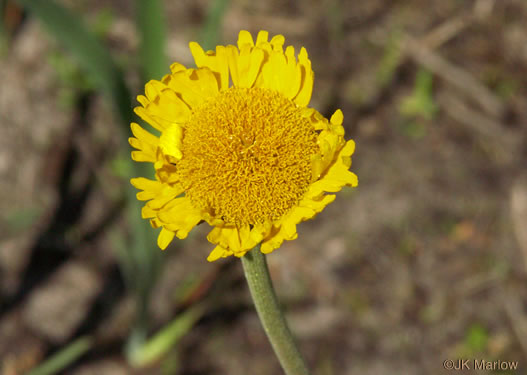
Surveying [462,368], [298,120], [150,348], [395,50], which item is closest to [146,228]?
[150,348]

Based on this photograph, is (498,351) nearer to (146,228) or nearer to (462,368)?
(462,368)

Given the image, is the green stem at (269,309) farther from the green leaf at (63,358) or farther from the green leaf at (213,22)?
the green leaf at (63,358)

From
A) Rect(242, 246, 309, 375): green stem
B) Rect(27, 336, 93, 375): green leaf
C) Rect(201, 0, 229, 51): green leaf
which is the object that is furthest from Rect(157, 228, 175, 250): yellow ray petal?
Rect(27, 336, 93, 375): green leaf

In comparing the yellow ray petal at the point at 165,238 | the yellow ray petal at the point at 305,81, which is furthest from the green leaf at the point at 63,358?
the yellow ray petal at the point at 305,81

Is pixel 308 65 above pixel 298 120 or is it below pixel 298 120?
above

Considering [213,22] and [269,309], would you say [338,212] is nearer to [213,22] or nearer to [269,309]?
[213,22]

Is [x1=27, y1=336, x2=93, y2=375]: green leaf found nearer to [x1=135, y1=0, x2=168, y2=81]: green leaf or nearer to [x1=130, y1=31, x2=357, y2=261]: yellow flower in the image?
[x1=135, y1=0, x2=168, y2=81]: green leaf
